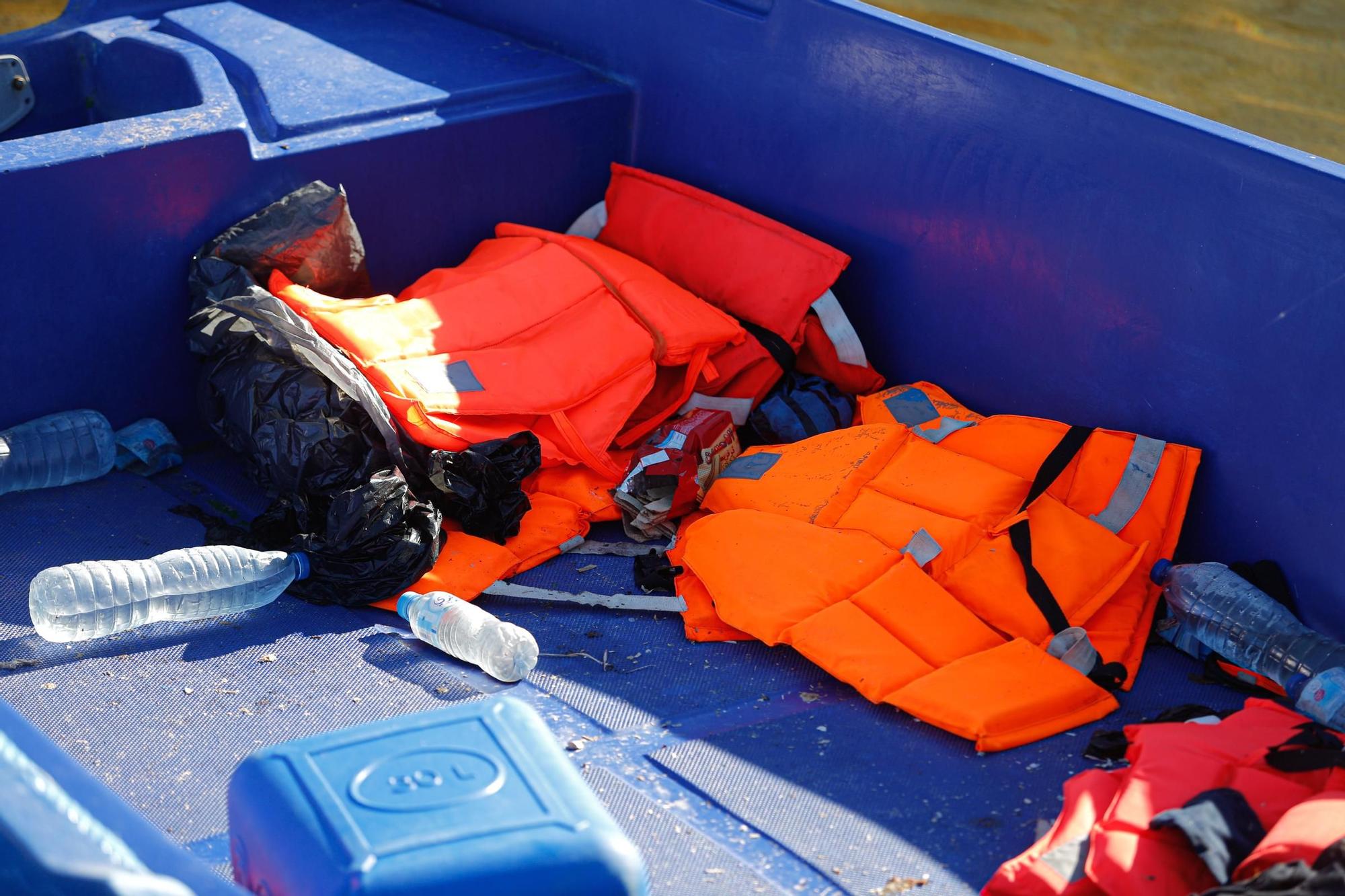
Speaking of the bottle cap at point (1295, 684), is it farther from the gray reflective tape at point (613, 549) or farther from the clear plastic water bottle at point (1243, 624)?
the gray reflective tape at point (613, 549)

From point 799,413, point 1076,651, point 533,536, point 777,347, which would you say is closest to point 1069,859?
point 1076,651

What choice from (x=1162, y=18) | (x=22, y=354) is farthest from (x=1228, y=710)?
(x=1162, y=18)

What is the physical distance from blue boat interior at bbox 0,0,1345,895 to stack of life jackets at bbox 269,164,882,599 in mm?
152

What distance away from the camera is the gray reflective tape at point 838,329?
3.77 metres

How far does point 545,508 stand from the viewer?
11.3 ft

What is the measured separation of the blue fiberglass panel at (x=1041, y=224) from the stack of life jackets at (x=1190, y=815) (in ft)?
2.35

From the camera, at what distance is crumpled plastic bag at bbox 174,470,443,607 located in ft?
10.2

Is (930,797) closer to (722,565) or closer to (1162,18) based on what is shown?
(722,565)

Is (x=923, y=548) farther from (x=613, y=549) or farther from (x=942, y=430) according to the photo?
(x=613, y=549)

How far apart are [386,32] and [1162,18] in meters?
4.45

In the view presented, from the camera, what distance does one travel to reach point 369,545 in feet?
10.2

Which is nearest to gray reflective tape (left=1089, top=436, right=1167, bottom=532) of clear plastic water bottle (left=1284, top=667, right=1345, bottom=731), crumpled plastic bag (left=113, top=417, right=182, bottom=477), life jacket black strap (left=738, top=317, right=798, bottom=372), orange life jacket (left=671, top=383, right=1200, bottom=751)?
orange life jacket (left=671, top=383, right=1200, bottom=751)

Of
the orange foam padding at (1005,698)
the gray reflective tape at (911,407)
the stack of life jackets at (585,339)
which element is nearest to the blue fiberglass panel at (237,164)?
the stack of life jackets at (585,339)

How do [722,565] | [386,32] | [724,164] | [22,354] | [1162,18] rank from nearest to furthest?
[722,565], [22,354], [724,164], [386,32], [1162,18]
